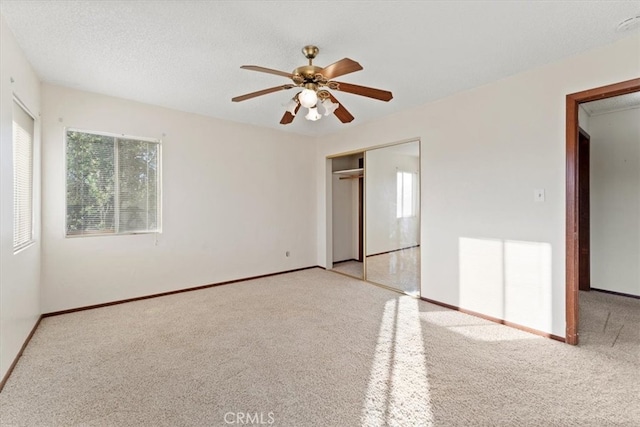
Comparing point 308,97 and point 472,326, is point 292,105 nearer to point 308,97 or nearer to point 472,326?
point 308,97

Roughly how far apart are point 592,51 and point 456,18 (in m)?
1.40

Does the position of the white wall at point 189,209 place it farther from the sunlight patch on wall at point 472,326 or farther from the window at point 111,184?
the sunlight patch on wall at point 472,326

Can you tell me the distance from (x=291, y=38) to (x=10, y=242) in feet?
8.57

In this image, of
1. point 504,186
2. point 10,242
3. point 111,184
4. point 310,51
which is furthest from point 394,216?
point 10,242

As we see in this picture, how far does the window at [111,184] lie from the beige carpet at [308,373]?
41.9 inches

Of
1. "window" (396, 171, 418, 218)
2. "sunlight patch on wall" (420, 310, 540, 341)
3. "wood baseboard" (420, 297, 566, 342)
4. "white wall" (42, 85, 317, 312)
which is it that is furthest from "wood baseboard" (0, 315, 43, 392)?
"window" (396, 171, 418, 218)

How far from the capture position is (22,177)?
2.63 metres

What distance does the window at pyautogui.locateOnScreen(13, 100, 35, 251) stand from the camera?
2430 millimetres

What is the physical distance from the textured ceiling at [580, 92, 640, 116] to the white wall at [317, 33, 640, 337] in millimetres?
1308

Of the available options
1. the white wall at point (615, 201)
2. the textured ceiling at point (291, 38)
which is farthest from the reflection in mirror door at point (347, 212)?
the white wall at point (615, 201)

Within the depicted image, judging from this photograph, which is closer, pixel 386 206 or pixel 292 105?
pixel 292 105

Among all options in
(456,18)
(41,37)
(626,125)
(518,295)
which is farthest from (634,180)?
(41,37)

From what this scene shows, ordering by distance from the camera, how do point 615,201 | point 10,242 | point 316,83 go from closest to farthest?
point 10,242
point 316,83
point 615,201

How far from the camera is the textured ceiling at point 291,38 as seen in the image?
76.2 inches
